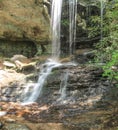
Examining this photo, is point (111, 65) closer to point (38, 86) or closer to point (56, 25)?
point (38, 86)

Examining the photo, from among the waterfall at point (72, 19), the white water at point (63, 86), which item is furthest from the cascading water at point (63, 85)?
the waterfall at point (72, 19)

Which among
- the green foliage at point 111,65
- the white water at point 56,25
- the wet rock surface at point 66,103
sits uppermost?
the white water at point 56,25

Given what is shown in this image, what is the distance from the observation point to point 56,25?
55.6 ft

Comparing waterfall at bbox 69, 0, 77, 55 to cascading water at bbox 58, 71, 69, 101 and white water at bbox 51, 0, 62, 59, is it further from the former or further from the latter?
cascading water at bbox 58, 71, 69, 101

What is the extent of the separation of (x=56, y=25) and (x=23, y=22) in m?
2.28

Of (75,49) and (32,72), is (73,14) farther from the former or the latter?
(32,72)

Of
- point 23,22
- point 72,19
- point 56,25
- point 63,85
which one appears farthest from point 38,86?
point 72,19

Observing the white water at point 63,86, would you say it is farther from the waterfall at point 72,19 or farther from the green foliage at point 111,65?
the waterfall at point 72,19

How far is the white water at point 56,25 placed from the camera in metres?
16.5

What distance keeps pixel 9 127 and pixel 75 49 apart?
1085 centimetres

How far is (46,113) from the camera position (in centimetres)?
845

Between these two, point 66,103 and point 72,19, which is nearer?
point 66,103

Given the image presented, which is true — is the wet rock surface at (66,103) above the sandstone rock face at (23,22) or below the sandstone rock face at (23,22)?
below

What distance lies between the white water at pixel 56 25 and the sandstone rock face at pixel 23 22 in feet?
1.88
